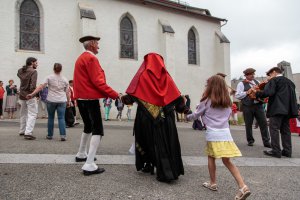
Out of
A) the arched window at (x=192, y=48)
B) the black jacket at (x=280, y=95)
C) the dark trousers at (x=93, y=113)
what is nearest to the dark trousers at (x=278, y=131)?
the black jacket at (x=280, y=95)

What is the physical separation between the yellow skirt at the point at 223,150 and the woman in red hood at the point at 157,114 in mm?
623

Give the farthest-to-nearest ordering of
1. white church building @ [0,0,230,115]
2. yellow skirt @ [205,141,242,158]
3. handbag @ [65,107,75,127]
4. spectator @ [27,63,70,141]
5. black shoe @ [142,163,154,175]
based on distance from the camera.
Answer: white church building @ [0,0,230,115], handbag @ [65,107,75,127], spectator @ [27,63,70,141], black shoe @ [142,163,154,175], yellow skirt @ [205,141,242,158]

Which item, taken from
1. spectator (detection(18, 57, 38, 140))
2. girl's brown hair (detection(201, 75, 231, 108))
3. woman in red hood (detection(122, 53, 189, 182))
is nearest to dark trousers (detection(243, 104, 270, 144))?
woman in red hood (detection(122, 53, 189, 182))

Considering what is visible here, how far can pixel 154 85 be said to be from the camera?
14.7ft

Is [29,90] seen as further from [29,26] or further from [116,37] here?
[116,37]

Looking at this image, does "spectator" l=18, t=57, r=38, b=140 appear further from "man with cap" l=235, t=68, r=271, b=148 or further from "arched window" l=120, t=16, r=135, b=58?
"arched window" l=120, t=16, r=135, b=58

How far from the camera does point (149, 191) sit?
3.90 metres

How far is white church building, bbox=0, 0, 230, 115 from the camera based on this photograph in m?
17.4

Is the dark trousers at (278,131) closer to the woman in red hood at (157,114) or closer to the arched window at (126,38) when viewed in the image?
the woman in red hood at (157,114)

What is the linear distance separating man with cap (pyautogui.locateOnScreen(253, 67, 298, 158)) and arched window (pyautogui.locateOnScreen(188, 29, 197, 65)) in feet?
60.5

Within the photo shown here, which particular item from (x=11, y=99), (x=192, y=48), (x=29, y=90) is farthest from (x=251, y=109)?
(x=192, y=48)

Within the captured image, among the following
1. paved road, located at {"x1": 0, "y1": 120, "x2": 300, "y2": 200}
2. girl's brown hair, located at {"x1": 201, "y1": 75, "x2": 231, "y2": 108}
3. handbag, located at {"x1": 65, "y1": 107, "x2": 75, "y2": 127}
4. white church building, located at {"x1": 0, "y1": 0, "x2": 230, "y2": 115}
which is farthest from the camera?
white church building, located at {"x1": 0, "y1": 0, "x2": 230, "y2": 115}

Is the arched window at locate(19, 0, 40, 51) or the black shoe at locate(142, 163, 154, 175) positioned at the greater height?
the arched window at locate(19, 0, 40, 51)

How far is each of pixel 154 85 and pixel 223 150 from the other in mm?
1339
